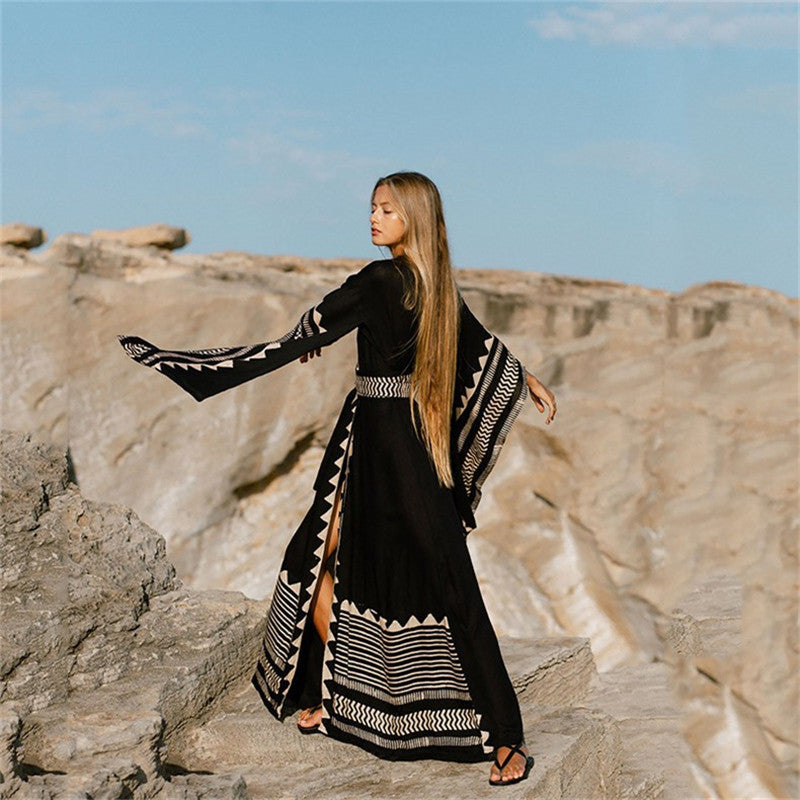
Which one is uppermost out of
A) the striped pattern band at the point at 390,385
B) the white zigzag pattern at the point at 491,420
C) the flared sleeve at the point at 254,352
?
the flared sleeve at the point at 254,352

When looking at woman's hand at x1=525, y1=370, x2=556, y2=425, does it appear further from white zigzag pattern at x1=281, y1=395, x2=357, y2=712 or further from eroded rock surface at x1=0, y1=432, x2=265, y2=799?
eroded rock surface at x1=0, y1=432, x2=265, y2=799

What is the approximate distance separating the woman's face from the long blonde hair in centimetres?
1

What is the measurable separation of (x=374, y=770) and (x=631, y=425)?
651 centimetres

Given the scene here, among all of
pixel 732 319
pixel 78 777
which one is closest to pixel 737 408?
pixel 732 319

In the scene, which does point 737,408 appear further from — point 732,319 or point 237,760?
point 237,760

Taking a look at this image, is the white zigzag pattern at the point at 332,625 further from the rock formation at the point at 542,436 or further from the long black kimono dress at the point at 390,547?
the rock formation at the point at 542,436

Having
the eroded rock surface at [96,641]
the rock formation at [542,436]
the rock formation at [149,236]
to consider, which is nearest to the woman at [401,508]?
the eroded rock surface at [96,641]

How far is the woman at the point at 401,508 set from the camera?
300 cm

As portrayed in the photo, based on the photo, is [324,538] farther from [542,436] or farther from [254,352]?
[542,436]

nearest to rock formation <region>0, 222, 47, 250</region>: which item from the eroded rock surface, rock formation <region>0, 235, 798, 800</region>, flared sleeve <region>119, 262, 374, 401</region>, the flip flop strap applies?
rock formation <region>0, 235, 798, 800</region>

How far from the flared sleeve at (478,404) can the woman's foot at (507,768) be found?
632mm

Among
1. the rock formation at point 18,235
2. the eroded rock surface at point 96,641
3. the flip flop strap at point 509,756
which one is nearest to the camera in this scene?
the eroded rock surface at point 96,641

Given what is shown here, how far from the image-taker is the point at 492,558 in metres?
8.59

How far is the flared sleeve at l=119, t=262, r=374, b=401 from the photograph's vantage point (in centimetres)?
291
